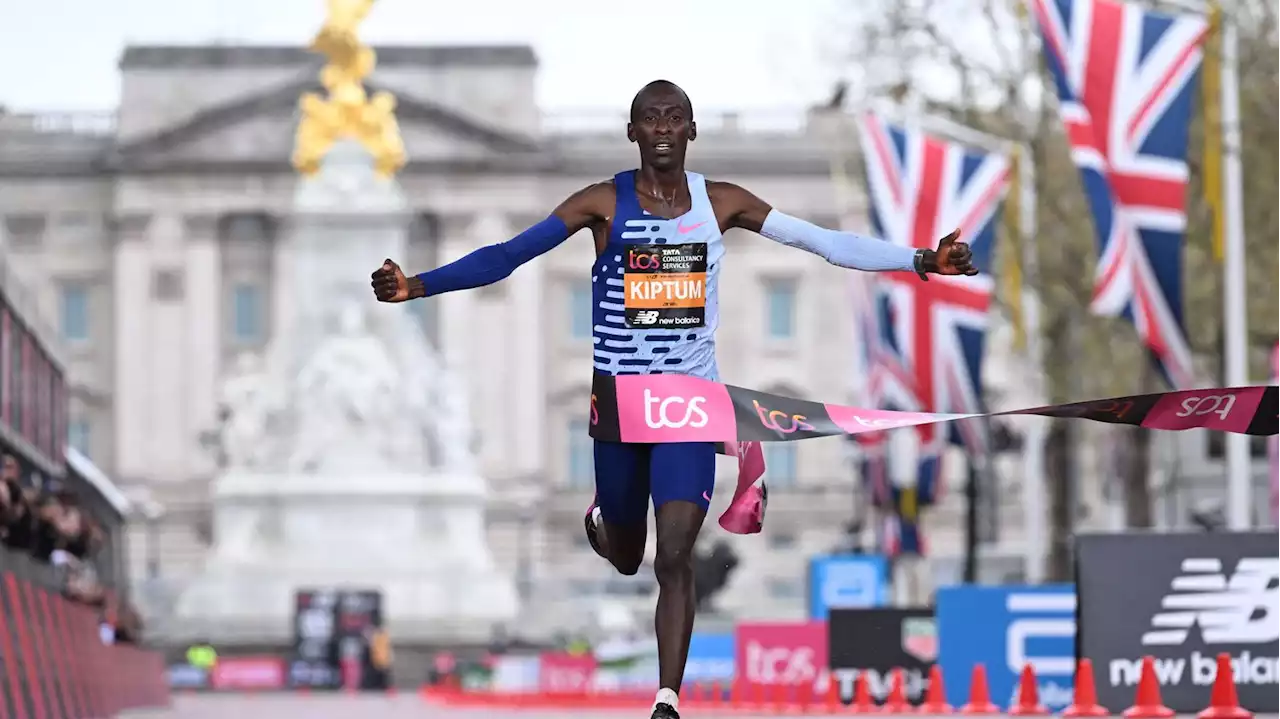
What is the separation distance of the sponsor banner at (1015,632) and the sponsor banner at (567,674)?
21.5 metres

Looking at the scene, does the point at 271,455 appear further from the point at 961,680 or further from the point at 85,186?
the point at 85,186

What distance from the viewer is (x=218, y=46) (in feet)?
378

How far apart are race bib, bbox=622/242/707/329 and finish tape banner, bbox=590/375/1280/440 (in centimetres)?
23

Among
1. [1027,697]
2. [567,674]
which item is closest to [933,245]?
[567,674]

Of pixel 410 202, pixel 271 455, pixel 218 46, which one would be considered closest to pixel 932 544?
pixel 410 202

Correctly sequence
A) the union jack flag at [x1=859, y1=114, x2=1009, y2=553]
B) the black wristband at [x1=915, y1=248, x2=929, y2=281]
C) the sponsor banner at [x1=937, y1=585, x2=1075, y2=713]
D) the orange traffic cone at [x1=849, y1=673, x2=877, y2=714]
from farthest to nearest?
the union jack flag at [x1=859, y1=114, x2=1009, y2=553], the orange traffic cone at [x1=849, y1=673, x2=877, y2=714], the sponsor banner at [x1=937, y1=585, x2=1075, y2=713], the black wristband at [x1=915, y1=248, x2=929, y2=281]

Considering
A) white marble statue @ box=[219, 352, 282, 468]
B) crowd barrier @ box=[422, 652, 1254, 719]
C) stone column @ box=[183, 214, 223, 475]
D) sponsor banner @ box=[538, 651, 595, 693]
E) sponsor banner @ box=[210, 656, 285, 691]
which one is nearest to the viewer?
crowd barrier @ box=[422, 652, 1254, 719]

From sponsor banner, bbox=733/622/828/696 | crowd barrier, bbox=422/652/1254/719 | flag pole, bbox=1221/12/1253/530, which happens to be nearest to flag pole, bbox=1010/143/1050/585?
flag pole, bbox=1221/12/1253/530

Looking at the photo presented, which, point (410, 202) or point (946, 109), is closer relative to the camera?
point (946, 109)

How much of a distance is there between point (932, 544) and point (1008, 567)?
45.8m

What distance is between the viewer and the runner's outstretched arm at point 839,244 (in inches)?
410

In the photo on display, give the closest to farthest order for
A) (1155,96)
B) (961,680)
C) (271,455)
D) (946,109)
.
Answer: (961,680), (1155,96), (946,109), (271,455)

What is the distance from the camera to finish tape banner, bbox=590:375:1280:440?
10.8 meters

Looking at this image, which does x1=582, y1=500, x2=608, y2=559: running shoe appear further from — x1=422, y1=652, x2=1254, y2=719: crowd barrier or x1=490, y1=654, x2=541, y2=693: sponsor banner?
x1=490, y1=654, x2=541, y2=693: sponsor banner
